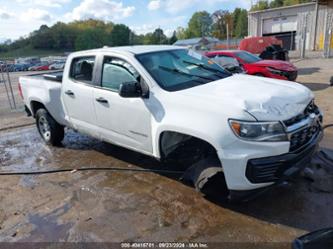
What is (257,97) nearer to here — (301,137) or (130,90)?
(301,137)

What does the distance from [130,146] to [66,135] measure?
10.9ft

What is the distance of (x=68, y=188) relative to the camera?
14.2 feet

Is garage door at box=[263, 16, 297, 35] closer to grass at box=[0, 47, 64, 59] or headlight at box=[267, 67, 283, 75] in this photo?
headlight at box=[267, 67, 283, 75]

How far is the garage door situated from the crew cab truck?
41764 millimetres

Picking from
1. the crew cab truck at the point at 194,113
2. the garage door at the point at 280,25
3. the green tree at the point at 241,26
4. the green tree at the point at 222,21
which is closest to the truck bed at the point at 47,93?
the crew cab truck at the point at 194,113

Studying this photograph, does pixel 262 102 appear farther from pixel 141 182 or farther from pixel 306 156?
pixel 141 182

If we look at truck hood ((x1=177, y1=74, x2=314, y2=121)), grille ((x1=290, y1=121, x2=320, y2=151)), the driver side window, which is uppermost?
the driver side window

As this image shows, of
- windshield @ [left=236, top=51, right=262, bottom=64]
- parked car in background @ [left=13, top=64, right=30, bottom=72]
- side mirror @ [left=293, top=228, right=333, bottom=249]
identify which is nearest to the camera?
side mirror @ [left=293, top=228, right=333, bottom=249]

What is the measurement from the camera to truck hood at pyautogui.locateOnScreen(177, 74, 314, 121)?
3.00m

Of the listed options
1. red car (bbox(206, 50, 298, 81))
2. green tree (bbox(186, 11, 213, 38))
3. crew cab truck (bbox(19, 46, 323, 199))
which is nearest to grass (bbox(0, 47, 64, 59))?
green tree (bbox(186, 11, 213, 38))

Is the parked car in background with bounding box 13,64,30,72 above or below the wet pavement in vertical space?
below

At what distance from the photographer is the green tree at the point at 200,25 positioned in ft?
370

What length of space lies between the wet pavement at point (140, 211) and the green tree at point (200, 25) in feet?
371

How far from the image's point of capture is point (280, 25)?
138 feet
